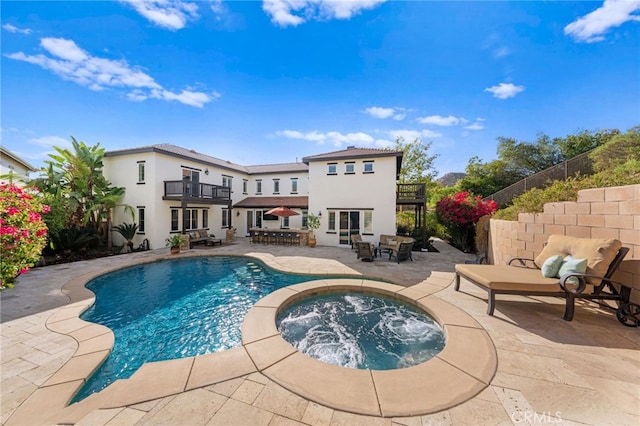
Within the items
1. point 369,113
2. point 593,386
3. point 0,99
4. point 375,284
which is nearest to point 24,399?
point 375,284

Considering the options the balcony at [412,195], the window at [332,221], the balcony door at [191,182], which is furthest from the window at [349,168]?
the balcony door at [191,182]

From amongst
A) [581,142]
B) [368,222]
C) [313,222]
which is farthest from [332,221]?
[581,142]

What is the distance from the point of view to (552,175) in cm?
1486

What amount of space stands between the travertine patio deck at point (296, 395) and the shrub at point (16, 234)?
1488 mm

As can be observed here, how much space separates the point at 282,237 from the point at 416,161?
20674 mm

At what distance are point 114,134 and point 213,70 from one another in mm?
8491

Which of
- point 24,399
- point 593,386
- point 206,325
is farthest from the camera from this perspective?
point 206,325

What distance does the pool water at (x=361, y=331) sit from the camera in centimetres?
376

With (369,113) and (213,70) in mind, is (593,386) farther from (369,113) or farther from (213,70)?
(369,113)

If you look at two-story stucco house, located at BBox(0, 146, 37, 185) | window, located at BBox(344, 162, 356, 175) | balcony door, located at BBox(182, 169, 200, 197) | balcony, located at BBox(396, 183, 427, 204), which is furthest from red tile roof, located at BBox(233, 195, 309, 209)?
two-story stucco house, located at BBox(0, 146, 37, 185)

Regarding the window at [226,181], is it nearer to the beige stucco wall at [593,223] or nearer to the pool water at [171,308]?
the pool water at [171,308]

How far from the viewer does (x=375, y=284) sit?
6.42m

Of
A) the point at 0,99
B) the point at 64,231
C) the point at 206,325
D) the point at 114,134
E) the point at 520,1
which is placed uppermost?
the point at 520,1

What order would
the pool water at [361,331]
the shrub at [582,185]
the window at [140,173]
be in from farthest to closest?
the window at [140,173] → the shrub at [582,185] → the pool water at [361,331]
